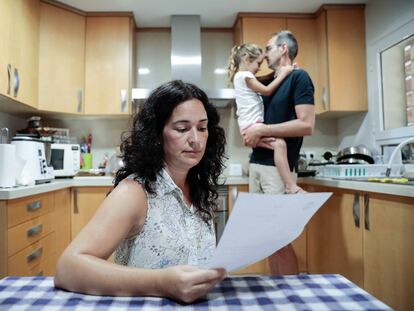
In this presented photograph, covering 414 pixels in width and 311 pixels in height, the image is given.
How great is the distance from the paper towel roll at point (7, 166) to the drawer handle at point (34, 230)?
28 centimetres

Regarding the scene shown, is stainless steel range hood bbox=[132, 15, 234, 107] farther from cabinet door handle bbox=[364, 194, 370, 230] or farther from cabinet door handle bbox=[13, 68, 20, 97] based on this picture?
cabinet door handle bbox=[364, 194, 370, 230]

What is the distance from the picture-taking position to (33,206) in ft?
5.87

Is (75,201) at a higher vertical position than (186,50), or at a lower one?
lower

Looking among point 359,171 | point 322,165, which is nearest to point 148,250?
point 359,171

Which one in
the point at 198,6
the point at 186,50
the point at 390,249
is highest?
the point at 198,6

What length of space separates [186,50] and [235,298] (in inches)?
98.5

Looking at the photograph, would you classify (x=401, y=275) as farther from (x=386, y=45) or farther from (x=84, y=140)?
(x=84, y=140)

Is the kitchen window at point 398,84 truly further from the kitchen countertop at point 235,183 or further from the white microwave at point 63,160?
the white microwave at point 63,160

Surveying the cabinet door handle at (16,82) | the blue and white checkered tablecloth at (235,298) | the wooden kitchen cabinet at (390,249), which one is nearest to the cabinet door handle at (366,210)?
the wooden kitchen cabinet at (390,249)

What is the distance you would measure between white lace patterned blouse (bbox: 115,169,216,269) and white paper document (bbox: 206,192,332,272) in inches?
9.6

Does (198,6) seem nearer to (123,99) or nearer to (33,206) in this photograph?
(123,99)

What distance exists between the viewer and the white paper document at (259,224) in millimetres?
490

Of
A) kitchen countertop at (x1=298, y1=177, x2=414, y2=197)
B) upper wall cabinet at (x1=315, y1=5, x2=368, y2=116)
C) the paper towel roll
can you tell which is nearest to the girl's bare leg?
kitchen countertop at (x1=298, y1=177, x2=414, y2=197)

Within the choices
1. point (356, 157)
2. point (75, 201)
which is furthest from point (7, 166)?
point (356, 157)
